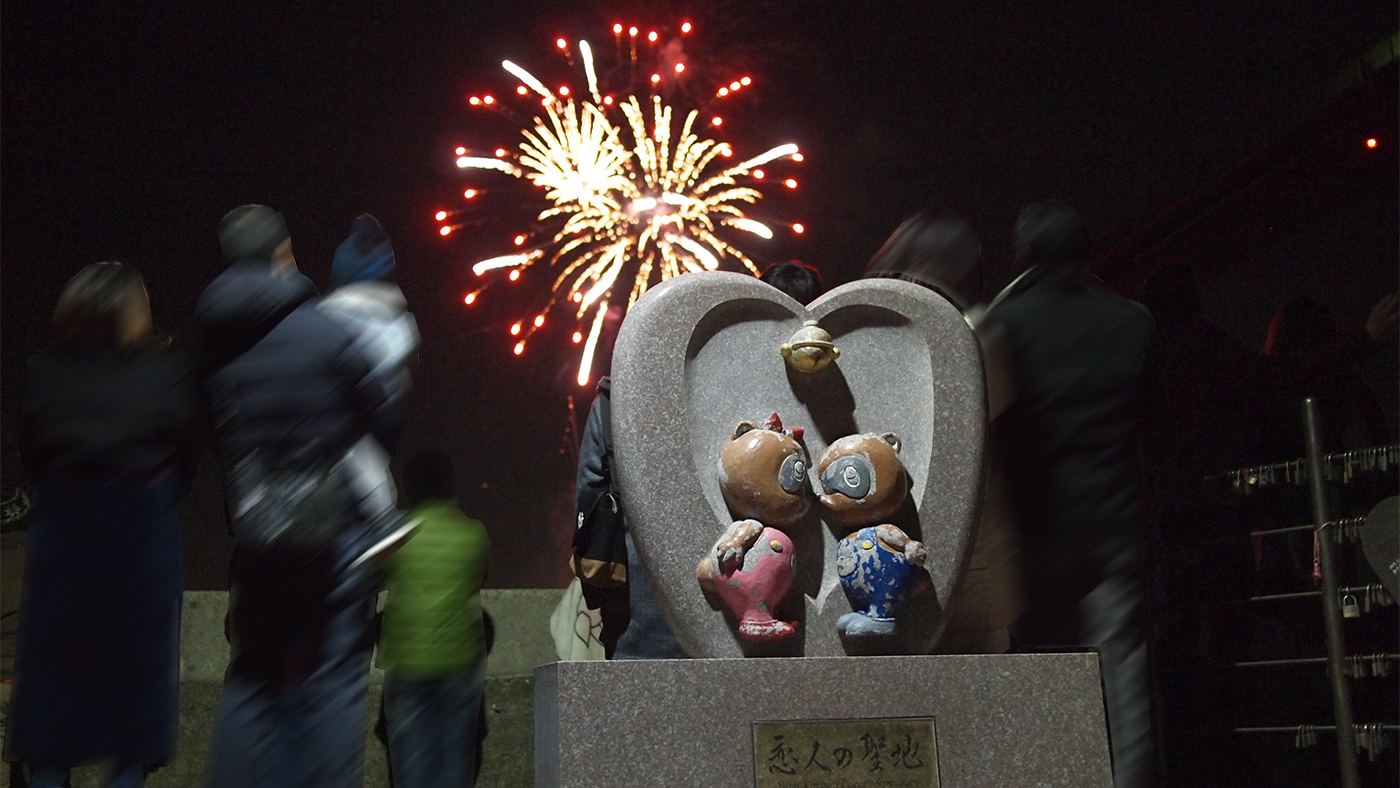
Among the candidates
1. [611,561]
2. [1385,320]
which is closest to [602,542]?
[611,561]

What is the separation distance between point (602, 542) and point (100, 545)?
1478mm

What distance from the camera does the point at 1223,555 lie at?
364 centimetres

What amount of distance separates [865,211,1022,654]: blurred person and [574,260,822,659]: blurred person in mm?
428

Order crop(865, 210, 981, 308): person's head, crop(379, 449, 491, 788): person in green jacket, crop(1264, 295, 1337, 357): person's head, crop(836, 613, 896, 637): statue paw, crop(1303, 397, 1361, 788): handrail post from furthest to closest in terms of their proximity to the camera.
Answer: crop(1264, 295, 1337, 357): person's head < crop(865, 210, 981, 308): person's head < crop(1303, 397, 1361, 788): handrail post < crop(379, 449, 491, 788): person in green jacket < crop(836, 613, 896, 637): statue paw

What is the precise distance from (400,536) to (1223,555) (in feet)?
8.97

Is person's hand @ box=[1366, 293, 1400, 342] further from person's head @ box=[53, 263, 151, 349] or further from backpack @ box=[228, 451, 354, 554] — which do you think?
person's head @ box=[53, 263, 151, 349]

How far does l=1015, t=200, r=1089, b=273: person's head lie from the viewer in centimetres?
301

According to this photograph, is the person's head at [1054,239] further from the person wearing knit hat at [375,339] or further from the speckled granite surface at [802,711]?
the person wearing knit hat at [375,339]

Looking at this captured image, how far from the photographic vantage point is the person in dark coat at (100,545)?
2127 millimetres

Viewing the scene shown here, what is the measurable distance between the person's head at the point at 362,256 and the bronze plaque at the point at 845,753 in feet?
5.05

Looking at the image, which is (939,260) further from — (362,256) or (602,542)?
(362,256)

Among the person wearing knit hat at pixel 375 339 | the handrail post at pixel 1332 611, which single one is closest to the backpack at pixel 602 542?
the person wearing knit hat at pixel 375 339

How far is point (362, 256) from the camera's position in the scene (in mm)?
2936

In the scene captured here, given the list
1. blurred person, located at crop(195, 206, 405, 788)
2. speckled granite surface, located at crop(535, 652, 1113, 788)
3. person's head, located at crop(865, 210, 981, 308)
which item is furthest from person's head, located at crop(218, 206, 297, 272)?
person's head, located at crop(865, 210, 981, 308)
